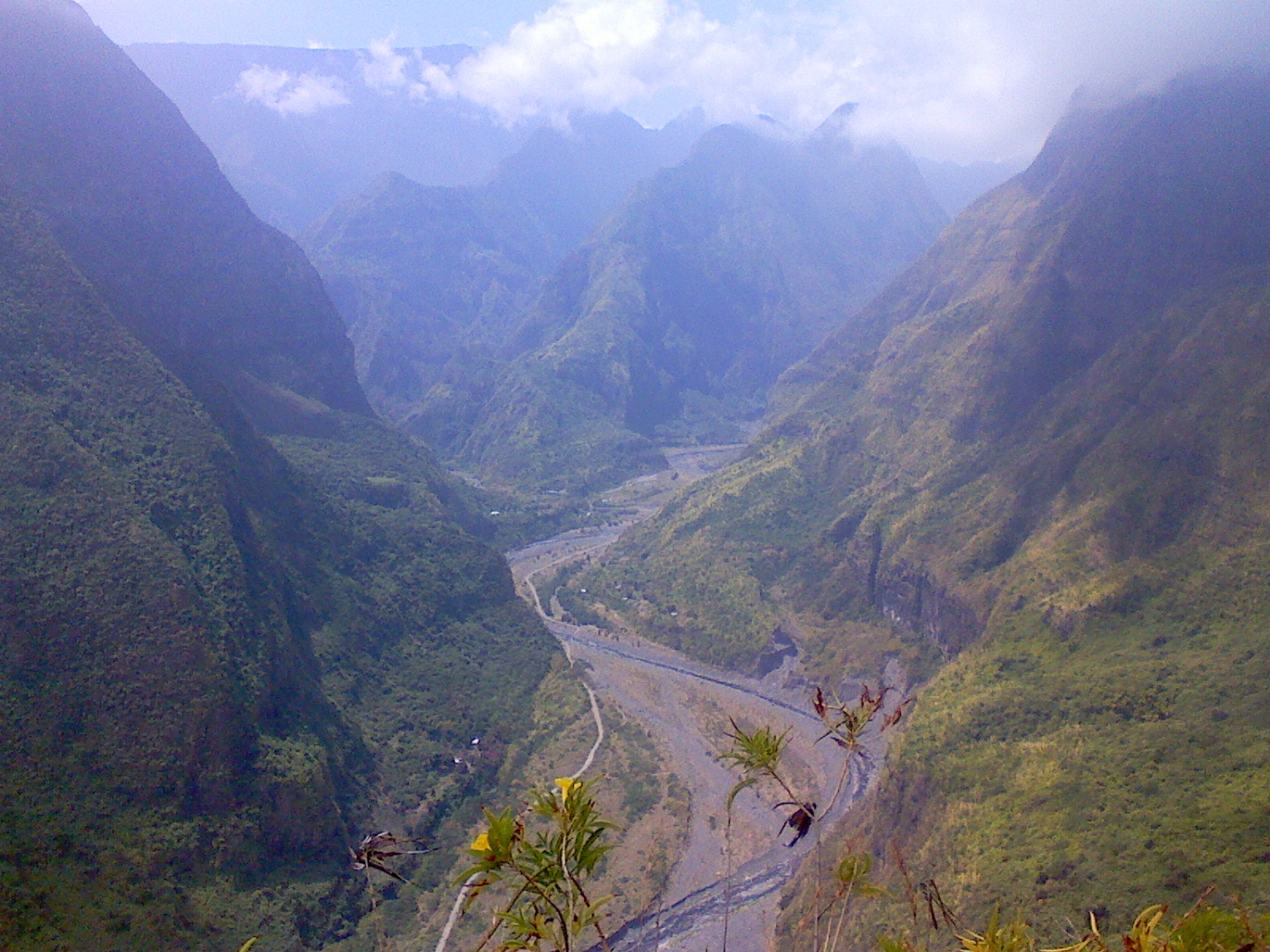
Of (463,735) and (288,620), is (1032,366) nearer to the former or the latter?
(463,735)

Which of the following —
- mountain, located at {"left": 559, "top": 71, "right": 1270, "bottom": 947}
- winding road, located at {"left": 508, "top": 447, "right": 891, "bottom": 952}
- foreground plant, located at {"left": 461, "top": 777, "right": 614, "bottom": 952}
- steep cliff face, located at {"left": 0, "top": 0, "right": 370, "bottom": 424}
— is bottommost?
winding road, located at {"left": 508, "top": 447, "right": 891, "bottom": 952}

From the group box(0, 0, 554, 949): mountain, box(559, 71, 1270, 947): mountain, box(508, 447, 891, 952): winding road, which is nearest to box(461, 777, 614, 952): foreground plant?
box(559, 71, 1270, 947): mountain

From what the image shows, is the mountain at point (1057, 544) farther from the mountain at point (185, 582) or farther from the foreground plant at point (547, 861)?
the mountain at point (185, 582)

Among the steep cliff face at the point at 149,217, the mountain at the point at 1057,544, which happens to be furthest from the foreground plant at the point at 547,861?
the steep cliff face at the point at 149,217

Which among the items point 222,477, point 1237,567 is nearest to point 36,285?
point 222,477

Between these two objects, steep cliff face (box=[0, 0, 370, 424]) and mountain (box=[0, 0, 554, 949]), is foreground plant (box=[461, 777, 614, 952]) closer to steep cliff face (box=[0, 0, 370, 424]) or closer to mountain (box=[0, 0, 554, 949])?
mountain (box=[0, 0, 554, 949])
